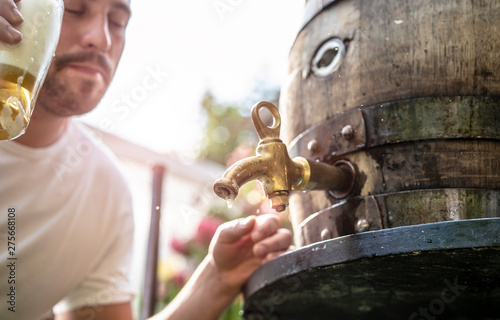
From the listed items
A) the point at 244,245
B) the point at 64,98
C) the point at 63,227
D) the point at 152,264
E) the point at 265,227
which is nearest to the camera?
the point at 265,227

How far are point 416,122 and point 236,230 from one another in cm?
66

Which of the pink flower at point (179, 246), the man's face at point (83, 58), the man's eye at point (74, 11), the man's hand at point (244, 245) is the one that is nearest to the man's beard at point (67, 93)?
the man's face at point (83, 58)

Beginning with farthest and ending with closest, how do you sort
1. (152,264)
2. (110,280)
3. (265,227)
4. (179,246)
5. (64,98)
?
(179,246) → (152,264) → (110,280) → (64,98) → (265,227)

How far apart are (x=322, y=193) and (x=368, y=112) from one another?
262mm

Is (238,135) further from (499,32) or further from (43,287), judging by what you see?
(499,32)

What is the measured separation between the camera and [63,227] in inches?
79.9

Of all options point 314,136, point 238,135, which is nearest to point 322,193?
point 314,136

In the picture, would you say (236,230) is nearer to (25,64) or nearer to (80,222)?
(25,64)

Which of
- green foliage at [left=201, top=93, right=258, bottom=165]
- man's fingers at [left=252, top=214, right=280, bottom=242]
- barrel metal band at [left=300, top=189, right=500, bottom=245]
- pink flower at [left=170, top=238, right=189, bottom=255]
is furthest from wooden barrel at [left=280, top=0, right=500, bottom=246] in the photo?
green foliage at [left=201, top=93, right=258, bottom=165]

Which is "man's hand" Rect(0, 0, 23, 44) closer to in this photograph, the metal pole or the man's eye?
the man's eye

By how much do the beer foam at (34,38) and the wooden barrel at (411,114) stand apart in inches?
28.1

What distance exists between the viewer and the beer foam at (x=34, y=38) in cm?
96

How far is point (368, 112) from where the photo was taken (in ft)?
3.98

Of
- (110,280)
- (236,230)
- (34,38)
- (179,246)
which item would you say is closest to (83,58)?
(34,38)
